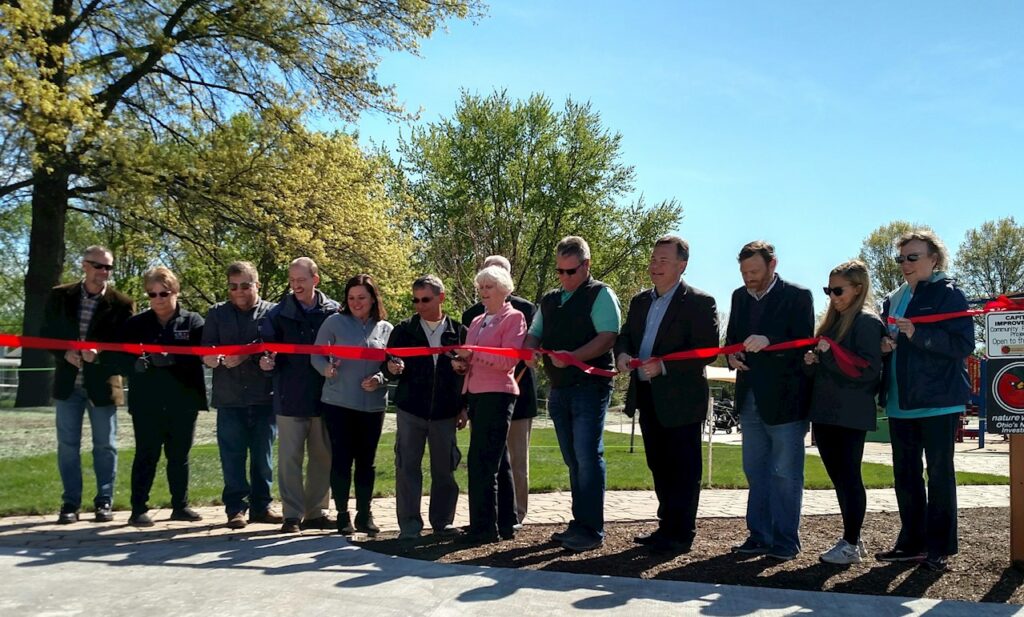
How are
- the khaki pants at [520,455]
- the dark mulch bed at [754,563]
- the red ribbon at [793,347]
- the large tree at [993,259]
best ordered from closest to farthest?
the dark mulch bed at [754,563], the red ribbon at [793,347], the khaki pants at [520,455], the large tree at [993,259]

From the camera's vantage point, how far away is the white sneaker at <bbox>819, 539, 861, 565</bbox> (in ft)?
18.1

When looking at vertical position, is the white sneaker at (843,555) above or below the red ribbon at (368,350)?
below

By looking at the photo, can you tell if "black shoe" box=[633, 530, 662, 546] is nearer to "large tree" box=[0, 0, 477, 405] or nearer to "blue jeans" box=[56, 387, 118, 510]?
"blue jeans" box=[56, 387, 118, 510]

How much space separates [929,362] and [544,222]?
33036 millimetres

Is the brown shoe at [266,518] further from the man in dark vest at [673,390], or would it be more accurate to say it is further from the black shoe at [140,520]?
the man in dark vest at [673,390]

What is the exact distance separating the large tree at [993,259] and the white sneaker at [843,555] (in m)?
47.0

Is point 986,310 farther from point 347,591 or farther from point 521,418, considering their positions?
point 347,591

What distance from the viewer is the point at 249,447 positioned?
729cm

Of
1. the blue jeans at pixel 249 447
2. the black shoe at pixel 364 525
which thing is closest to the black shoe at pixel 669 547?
the black shoe at pixel 364 525

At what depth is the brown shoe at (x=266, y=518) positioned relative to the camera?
23.4ft

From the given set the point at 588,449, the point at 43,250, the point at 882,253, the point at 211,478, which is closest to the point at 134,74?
the point at 43,250

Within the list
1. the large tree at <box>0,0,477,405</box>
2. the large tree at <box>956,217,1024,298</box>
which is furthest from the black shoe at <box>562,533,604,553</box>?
the large tree at <box>956,217,1024,298</box>

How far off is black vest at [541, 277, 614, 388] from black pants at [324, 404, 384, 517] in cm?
149

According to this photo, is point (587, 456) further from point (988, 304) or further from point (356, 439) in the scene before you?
point (988, 304)
